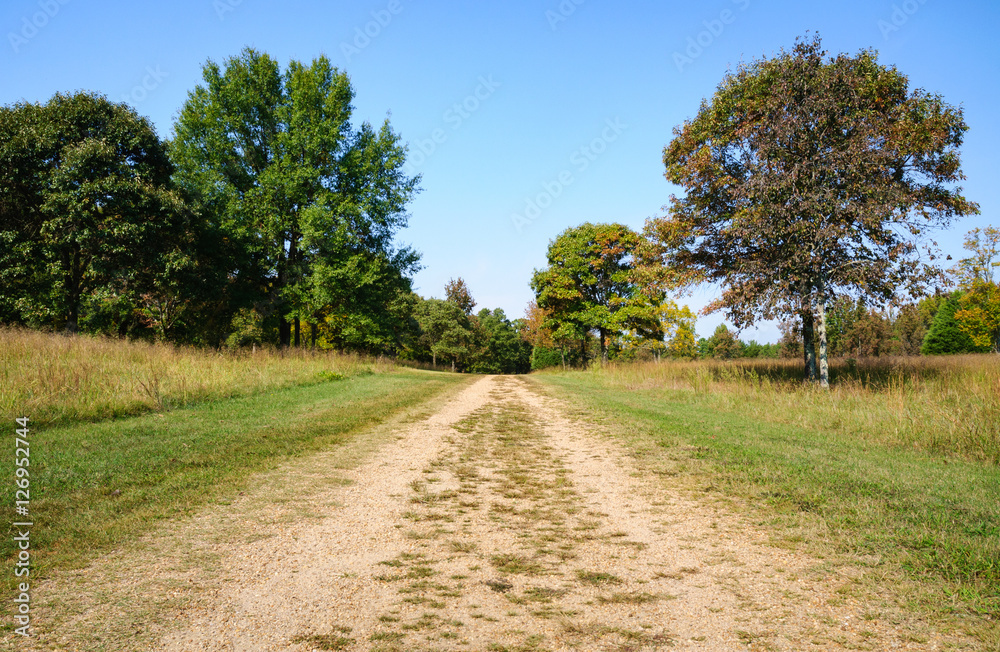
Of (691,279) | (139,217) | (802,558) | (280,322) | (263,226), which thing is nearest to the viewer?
(802,558)

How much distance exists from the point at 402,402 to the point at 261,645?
36.0 feet

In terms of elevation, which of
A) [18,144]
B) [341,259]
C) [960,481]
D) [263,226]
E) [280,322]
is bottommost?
[960,481]

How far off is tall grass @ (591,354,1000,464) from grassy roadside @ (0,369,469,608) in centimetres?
970

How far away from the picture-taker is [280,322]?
27922 mm

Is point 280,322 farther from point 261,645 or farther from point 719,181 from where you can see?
point 261,645

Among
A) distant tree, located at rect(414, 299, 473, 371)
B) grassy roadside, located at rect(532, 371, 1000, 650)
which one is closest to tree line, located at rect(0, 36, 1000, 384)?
grassy roadside, located at rect(532, 371, 1000, 650)

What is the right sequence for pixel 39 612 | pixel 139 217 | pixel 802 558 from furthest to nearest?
1. pixel 139 217
2. pixel 802 558
3. pixel 39 612

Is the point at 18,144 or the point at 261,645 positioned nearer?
the point at 261,645

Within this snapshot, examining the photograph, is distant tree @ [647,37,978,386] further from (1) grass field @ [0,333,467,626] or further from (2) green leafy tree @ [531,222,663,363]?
(2) green leafy tree @ [531,222,663,363]

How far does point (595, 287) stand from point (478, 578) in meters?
37.0

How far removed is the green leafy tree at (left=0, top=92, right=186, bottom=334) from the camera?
760 inches

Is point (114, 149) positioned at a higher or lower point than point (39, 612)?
higher

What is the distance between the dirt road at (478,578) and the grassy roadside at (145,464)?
512 millimetres

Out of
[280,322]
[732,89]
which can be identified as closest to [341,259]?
[280,322]
